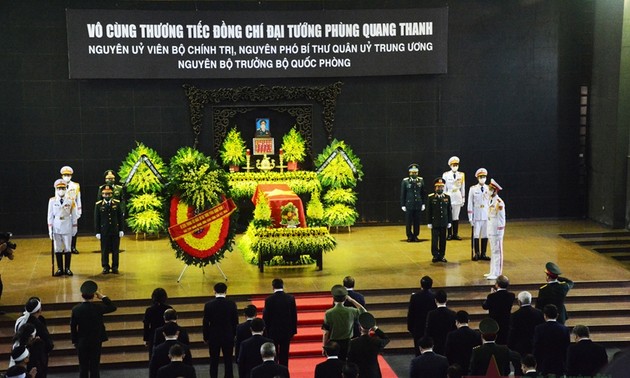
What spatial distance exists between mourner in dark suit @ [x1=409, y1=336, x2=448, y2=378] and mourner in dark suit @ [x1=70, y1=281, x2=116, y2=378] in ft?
13.6

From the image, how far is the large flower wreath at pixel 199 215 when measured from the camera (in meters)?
17.0

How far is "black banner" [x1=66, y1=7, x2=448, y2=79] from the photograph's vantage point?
20.9 metres

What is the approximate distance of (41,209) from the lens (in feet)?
70.1

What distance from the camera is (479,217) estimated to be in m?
18.8

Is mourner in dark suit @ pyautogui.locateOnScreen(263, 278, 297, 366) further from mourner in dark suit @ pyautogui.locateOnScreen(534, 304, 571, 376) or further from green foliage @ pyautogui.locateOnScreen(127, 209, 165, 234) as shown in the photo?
green foliage @ pyautogui.locateOnScreen(127, 209, 165, 234)

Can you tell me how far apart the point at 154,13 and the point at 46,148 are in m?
3.63

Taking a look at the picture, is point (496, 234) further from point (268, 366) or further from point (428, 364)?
point (268, 366)

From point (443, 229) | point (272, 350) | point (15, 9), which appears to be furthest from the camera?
point (15, 9)

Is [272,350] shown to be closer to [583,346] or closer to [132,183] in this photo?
[583,346]

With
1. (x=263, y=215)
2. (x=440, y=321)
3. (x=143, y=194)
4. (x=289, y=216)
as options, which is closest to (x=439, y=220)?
(x=289, y=216)

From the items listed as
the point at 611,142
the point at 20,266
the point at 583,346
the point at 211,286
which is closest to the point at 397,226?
the point at 611,142

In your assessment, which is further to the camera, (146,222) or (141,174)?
(141,174)

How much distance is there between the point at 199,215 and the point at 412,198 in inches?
203

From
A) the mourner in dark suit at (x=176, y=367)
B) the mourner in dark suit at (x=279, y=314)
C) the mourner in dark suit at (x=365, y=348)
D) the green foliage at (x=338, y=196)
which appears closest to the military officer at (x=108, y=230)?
the green foliage at (x=338, y=196)
